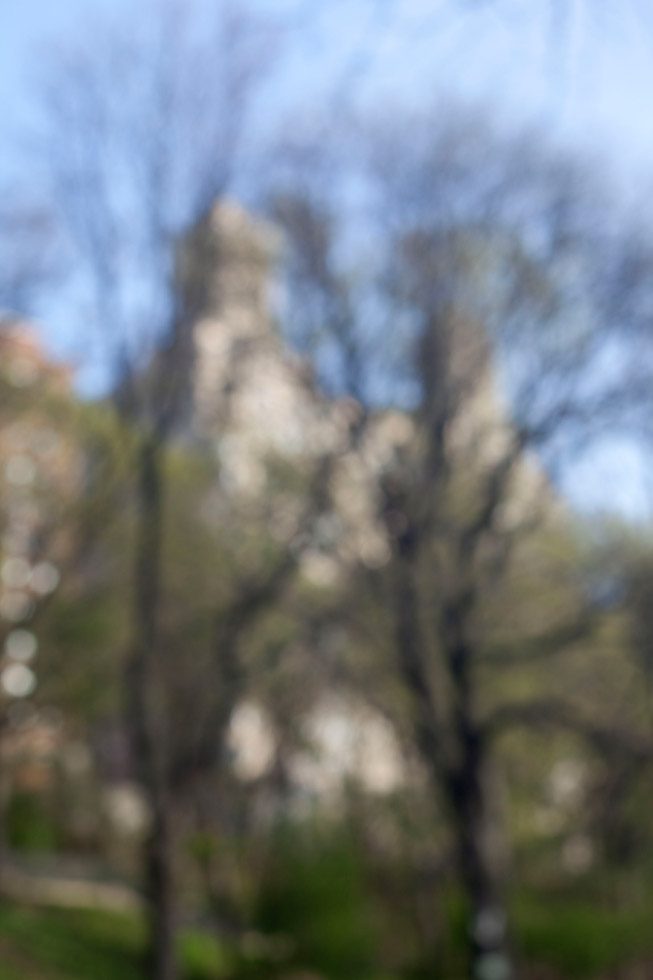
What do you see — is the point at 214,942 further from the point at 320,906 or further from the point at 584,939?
the point at 584,939

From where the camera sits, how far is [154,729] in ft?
58.1

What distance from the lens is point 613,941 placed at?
864 inches

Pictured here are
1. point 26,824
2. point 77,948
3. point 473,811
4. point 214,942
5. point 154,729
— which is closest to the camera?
point 154,729

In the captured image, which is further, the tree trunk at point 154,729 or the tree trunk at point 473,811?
the tree trunk at point 473,811

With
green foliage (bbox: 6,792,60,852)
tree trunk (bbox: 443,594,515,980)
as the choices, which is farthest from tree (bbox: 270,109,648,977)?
green foliage (bbox: 6,792,60,852)

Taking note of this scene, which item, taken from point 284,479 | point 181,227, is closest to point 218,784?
point 284,479

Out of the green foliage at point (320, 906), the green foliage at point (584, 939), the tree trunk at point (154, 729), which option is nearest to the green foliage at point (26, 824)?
the green foliage at point (320, 906)

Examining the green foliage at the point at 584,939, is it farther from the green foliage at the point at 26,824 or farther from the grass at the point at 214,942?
the green foliage at the point at 26,824

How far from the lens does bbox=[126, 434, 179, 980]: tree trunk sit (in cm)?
1761

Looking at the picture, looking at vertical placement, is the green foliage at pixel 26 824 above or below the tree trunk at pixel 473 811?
above

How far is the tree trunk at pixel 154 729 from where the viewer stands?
693 inches

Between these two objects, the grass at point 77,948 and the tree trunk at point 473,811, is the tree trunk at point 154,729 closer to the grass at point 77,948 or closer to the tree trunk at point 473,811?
the grass at point 77,948

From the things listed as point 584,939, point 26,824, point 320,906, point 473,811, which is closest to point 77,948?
point 320,906

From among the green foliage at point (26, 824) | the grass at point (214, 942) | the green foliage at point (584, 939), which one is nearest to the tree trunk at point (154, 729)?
the grass at point (214, 942)
